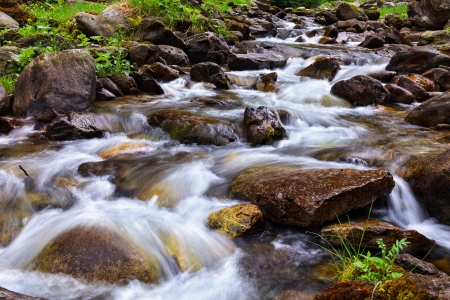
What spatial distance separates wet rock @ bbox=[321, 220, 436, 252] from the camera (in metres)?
3.52

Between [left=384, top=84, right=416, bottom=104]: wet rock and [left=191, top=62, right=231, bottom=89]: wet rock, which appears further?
[left=191, top=62, right=231, bottom=89]: wet rock

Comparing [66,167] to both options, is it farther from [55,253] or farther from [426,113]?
[426,113]

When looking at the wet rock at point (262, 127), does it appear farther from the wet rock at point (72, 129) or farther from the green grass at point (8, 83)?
the green grass at point (8, 83)

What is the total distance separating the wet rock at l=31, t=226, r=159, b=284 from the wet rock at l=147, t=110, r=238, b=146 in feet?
9.18

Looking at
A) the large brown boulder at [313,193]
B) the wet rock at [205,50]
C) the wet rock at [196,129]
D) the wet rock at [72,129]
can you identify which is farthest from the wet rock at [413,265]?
the wet rock at [205,50]

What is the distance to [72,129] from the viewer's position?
6.07 meters

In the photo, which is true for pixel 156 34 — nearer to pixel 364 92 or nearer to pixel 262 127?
pixel 364 92

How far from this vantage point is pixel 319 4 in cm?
3294

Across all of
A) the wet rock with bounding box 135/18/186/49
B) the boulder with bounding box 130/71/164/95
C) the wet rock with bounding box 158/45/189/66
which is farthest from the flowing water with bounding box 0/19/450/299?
the wet rock with bounding box 135/18/186/49

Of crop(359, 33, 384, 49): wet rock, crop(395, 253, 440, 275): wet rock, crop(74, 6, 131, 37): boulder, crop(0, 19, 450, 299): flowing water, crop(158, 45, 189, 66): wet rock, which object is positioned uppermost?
crop(74, 6, 131, 37): boulder

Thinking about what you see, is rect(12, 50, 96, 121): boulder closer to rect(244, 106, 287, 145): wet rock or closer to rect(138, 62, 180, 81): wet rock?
rect(138, 62, 180, 81): wet rock

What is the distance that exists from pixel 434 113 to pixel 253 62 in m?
5.51

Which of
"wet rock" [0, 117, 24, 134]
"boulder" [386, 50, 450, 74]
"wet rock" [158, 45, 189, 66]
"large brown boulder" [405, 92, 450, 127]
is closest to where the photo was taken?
"wet rock" [0, 117, 24, 134]

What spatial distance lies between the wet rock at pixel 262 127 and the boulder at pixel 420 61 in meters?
5.49
